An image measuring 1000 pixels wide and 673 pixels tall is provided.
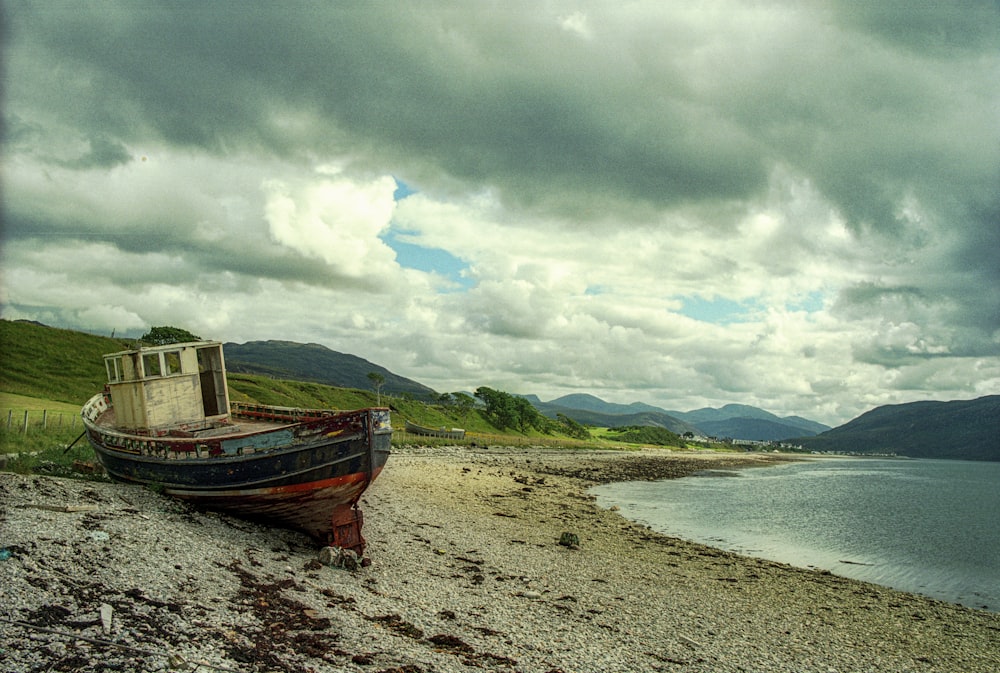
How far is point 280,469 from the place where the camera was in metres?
18.9

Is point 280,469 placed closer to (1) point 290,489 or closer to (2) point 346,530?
(1) point 290,489

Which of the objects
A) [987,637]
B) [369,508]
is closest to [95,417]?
[369,508]

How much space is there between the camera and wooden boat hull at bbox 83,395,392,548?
743 inches

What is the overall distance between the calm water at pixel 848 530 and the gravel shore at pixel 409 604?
5.37 metres

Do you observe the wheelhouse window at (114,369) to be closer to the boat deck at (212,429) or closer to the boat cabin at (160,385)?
the boat cabin at (160,385)

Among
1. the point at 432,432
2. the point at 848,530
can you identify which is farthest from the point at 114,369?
the point at 432,432

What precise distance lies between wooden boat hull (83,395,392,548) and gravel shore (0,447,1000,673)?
727 millimetres

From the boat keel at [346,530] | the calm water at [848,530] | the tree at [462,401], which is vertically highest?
the boat keel at [346,530]

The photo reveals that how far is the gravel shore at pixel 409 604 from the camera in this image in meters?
10.2

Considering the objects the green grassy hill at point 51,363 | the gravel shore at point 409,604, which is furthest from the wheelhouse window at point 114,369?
the green grassy hill at point 51,363

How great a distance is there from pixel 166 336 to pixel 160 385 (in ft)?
318

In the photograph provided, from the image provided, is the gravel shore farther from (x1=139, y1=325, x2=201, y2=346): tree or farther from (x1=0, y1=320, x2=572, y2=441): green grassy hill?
(x1=139, y1=325, x2=201, y2=346): tree

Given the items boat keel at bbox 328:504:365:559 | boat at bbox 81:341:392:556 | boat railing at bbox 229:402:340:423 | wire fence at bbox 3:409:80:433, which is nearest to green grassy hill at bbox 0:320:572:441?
wire fence at bbox 3:409:80:433

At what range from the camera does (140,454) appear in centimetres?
2067
